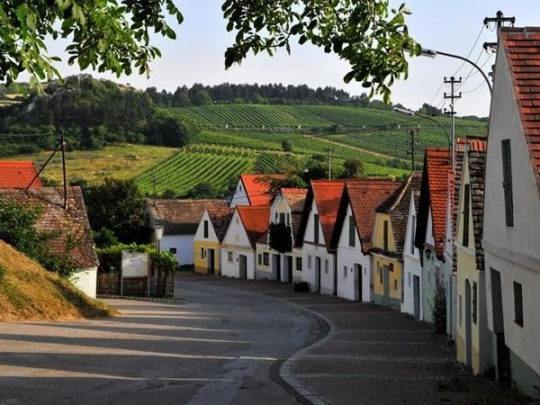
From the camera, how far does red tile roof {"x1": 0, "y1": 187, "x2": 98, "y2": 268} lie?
1512 inches

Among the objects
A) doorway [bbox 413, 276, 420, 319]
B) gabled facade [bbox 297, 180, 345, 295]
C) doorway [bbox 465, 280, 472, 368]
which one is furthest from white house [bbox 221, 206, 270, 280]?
doorway [bbox 465, 280, 472, 368]

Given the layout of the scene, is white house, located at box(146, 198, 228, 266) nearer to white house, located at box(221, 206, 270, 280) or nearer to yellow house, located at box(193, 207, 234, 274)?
yellow house, located at box(193, 207, 234, 274)

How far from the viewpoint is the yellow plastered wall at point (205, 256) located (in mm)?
69500

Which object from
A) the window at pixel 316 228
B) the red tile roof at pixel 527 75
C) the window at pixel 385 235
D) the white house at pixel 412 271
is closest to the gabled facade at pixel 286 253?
the window at pixel 316 228

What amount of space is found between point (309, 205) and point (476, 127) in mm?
64622

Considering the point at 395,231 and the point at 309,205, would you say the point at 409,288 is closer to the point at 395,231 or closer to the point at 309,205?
the point at 395,231

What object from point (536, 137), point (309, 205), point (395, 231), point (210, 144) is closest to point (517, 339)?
point (536, 137)

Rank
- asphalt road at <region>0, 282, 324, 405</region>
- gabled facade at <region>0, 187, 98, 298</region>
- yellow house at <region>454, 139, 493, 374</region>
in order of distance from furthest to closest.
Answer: gabled facade at <region>0, 187, 98, 298</region> < yellow house at <region>454, 139, 493, 374</region> < asphalt road at <region>0, 282, 324, 405</region>

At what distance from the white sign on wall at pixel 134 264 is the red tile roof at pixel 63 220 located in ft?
18.3

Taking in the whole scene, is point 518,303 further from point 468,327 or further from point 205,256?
point 205,256

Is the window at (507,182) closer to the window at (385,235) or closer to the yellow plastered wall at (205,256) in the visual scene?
the window at (385,235)

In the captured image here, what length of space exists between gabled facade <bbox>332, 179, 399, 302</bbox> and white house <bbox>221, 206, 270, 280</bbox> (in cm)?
1583

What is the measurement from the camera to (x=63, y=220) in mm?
39781

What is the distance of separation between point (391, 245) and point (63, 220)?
14.4m
